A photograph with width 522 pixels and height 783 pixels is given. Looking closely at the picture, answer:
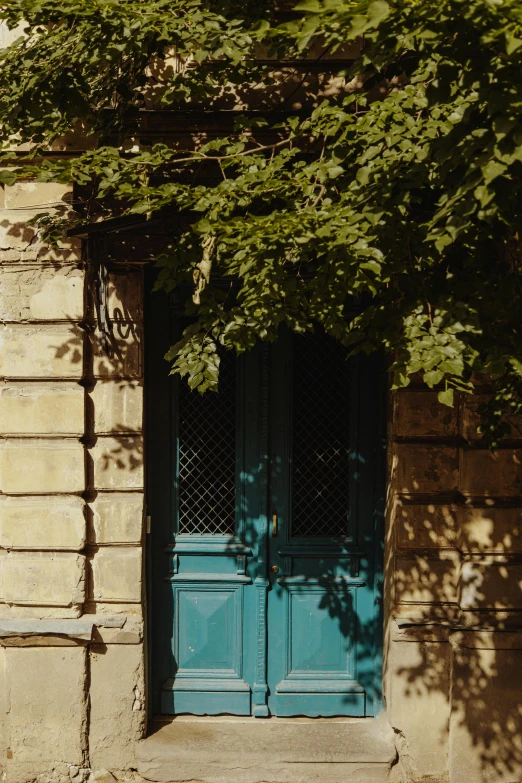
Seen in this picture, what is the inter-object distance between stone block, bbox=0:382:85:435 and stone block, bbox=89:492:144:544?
0.57 m

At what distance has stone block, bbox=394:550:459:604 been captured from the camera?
510 centimetres

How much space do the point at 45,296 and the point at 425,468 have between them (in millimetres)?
2899

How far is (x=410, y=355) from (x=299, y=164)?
1.33m

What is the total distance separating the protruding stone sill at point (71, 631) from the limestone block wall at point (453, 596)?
186cm

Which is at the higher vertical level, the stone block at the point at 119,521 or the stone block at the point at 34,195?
the stone block at the point at 34,195

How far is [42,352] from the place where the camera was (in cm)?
501

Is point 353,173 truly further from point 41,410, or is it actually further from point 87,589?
point 87,589

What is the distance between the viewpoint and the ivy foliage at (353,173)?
292 cm

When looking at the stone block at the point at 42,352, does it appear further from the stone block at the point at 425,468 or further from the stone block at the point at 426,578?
the stone block at the point at 426,578

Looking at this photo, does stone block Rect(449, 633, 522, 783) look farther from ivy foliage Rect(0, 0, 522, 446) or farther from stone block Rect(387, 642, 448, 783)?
ivy foliage Rect(0, 0, 522, 446)

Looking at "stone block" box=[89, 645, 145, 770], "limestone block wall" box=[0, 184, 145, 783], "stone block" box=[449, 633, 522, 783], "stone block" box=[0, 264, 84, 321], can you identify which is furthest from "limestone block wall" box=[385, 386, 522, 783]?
"stone block" box=[0, 264, 84, 321]

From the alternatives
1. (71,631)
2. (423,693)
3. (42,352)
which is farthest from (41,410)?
(423,693)

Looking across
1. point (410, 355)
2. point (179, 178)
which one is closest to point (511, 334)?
point (410, 355)

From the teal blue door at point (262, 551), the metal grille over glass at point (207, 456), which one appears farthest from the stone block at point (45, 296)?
the metal grille over glass at point (207, 456)
